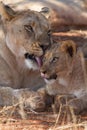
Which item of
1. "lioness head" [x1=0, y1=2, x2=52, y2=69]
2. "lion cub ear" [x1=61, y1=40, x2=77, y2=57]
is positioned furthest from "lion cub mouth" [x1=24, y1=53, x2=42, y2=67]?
"lion cub ear" [x1=61, y1=40, x2=77, y2=57]

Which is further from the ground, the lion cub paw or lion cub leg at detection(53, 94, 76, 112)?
lion cub leg at detection(53, 94, 76, 112)

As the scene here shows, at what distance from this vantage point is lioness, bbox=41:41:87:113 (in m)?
4.39

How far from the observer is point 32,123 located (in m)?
4.27

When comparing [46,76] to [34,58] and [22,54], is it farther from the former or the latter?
[22,54]

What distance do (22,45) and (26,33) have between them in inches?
4.4

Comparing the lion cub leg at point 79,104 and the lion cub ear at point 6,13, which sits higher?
the lion cub ear at point 6,13

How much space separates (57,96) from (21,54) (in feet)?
1.62

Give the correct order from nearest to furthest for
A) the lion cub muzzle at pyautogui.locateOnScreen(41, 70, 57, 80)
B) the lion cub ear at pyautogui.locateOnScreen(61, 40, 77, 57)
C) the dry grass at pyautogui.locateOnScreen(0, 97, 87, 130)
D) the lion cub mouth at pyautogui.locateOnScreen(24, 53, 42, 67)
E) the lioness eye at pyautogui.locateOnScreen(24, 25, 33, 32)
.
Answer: the dry grass at pyautogui.locateOnScreen(0, 97, 87, 130)
the lion cub muzzle at pyautogui.locateOnScreen(41, 70, 57, 80)
the lion cub ear at pyautogui.locateOnScreen(61, 40, 77, 57)
the lion cub mouth at pyautogui.locateOnScreen(24, 53, 42, 67)
the lioness eye at pyautogui.locateOnScreen(24, 25, 33, 32)

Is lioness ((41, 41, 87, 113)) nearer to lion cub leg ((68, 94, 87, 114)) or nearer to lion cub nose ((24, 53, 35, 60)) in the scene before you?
lion cub leg ((68, 94, 87, 114))

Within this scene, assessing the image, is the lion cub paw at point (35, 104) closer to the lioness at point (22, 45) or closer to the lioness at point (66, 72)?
the lioness at point (66, 72)

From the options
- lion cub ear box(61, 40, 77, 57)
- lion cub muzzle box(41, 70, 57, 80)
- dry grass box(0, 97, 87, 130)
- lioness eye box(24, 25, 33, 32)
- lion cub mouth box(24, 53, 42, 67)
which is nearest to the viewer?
dry grass box(0, 97, 87, 130)

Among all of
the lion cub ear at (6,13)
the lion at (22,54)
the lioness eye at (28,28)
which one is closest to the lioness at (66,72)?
the lion at (22,54)

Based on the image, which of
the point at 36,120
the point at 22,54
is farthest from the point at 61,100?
the point at 22,54

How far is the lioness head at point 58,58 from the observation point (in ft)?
14.4
